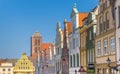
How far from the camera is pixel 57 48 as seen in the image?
7944cm

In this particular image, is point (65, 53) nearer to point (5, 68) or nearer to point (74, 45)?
point (74, 45)

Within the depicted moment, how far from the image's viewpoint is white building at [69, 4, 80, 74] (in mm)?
57781

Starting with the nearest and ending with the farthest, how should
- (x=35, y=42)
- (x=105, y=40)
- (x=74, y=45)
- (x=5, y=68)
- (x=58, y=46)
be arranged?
(x=105, y=40) → (x=74, y=45) → (x=58, y=46) → (x=5, y=68) → (x=35, y=42)

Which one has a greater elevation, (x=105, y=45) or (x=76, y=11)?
(x=76, y=11)

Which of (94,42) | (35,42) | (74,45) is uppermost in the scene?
(35,42)

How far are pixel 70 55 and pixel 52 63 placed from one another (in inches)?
963

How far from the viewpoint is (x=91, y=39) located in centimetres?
4822

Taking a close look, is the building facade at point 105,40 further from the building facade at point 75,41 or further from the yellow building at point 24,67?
the yellow building at point 24,67

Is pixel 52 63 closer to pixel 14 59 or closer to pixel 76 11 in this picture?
pixel 76 11

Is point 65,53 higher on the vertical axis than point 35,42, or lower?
lower

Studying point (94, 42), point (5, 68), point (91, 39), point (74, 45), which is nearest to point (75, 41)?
point (74, 45)

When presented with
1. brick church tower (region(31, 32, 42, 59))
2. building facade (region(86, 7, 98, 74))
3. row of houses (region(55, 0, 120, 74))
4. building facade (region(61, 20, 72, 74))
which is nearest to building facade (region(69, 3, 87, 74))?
row of houses (region(55, 0, 120, 74))

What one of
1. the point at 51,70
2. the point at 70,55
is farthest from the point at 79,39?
the point at 51,70

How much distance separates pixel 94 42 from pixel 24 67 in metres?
94.6
